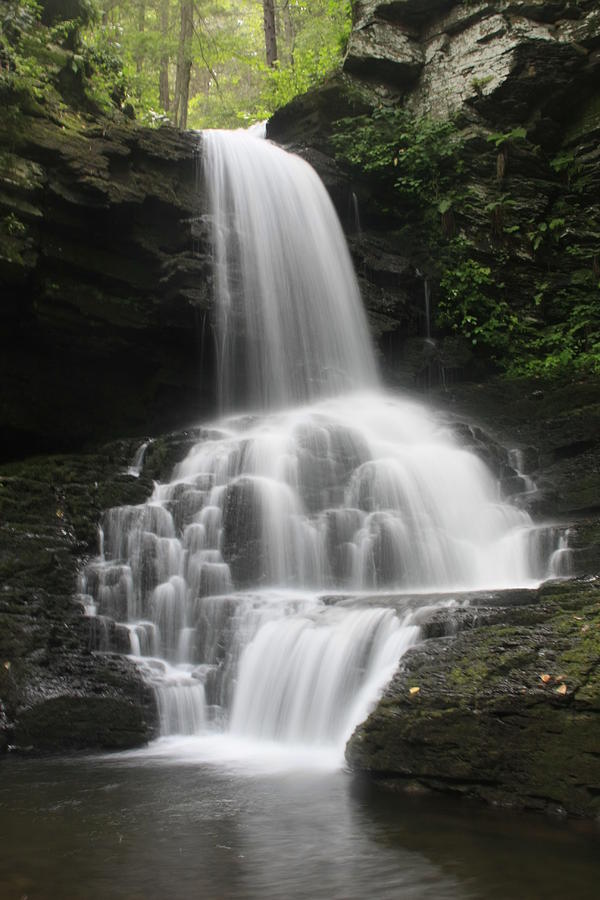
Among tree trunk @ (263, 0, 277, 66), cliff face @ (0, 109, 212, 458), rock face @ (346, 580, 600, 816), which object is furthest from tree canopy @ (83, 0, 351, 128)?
rock face @ (346, 580, 600, 816)

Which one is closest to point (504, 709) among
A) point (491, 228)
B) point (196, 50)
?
point (491, 228)

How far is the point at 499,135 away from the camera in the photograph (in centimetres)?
1580

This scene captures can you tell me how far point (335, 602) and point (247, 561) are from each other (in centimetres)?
177

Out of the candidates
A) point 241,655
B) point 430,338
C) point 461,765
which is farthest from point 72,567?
point 430,338

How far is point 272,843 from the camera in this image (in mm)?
4227

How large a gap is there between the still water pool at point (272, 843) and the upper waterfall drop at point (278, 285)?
9.07 metres

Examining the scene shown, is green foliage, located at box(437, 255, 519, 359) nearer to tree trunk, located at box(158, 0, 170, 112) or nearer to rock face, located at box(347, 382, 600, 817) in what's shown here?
rock face, located at box(347, 382, 600, 817)

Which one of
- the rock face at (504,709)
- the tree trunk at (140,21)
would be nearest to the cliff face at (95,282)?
the rock face at (504,709)

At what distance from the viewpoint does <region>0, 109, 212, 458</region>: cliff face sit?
10961mm

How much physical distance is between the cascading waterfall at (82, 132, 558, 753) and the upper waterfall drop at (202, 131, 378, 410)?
0.04 metres

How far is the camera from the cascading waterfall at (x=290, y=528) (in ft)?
22.4

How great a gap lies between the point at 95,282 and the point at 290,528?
19.0 ft

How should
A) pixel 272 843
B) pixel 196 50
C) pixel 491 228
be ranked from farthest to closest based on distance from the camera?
1. pixel 196 50
2. pixel 491 228
3. pixel 272 843

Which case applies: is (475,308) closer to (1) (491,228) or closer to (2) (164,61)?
(1) (491,228)
